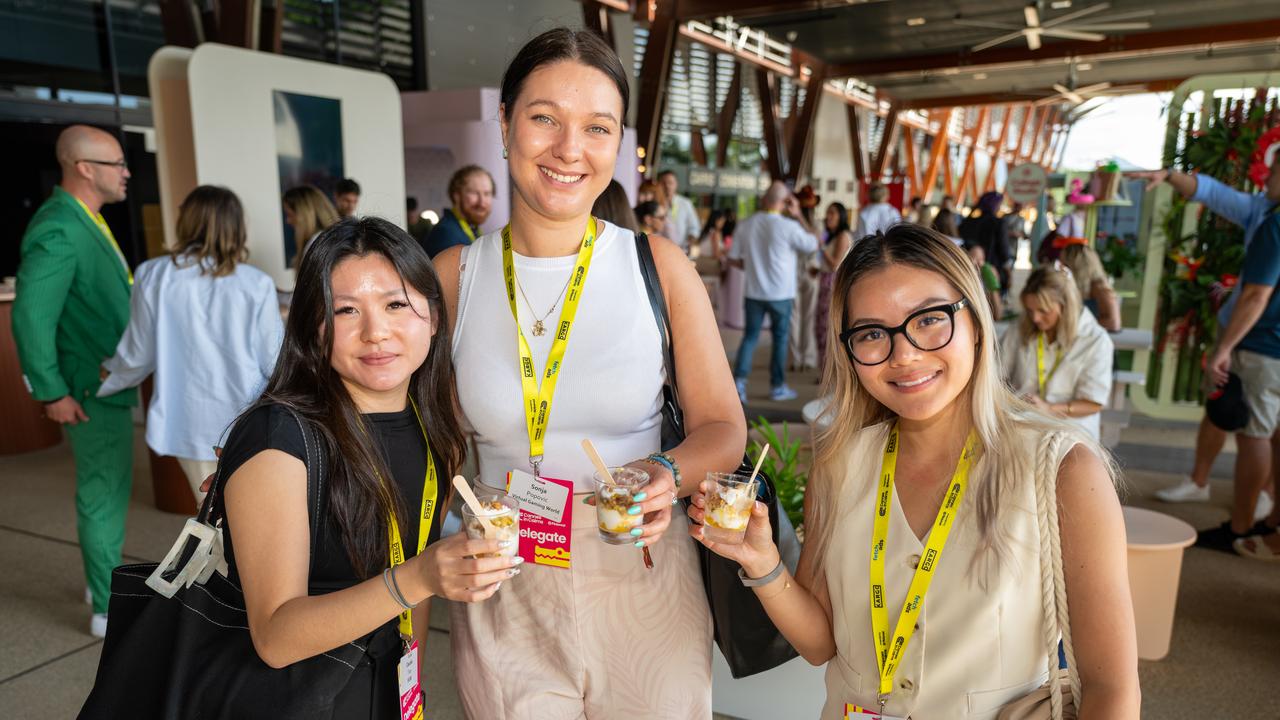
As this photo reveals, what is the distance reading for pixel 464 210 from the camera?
514 cm

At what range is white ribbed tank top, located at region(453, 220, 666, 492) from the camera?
140cm

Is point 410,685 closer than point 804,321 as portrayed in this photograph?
Yes

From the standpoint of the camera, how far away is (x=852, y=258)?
4.94 ft

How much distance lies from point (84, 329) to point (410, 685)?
2.80m

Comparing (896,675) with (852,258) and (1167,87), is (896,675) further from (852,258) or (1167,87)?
(1167,87)

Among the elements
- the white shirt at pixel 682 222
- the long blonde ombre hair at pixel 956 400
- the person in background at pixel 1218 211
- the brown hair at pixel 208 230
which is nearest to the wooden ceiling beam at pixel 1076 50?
the white shirt at pixel 682 222

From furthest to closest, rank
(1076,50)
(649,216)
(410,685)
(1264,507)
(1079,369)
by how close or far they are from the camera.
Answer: (1076,50), (649,216), (1264,507), (1079,369), (410,685)

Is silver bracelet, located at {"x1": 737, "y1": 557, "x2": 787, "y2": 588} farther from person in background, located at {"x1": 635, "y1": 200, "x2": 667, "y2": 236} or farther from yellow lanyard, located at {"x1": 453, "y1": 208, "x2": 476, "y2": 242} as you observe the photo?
person in background, located at {"x1": 635, "y1": 200, "x2": 667, "y2": 236}

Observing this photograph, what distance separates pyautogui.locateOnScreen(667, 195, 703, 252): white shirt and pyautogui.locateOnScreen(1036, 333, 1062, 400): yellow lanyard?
5629 mm

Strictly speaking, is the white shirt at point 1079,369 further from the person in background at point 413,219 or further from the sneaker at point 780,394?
the person in background at point 413,219

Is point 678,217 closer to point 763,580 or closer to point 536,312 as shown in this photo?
point 536,312

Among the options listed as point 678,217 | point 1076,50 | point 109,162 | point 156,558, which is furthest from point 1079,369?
point 1076,50

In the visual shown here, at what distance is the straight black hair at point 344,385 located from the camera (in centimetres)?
134

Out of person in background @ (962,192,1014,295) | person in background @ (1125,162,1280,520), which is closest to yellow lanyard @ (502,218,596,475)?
person in background @ (1125,162,1280,520)
